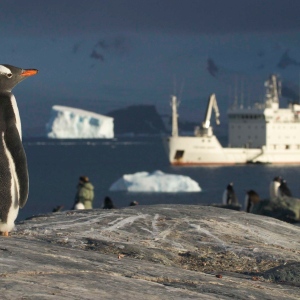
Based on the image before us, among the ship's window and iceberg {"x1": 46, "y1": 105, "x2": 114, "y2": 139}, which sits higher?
iceberg {"x1": 46, "y1": 105, "x2": 114, "y2": 139}

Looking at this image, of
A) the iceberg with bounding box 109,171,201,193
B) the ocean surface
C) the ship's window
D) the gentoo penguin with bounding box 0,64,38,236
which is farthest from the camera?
the ship's window

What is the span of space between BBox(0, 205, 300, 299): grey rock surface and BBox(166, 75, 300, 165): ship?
64053 mm

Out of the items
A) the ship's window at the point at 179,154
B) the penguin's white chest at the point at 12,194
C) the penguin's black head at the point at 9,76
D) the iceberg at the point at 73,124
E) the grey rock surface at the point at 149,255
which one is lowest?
the grey rock surface at the point at 149,255

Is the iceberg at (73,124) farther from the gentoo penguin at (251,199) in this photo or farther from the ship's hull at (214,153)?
the gentoo penguin at (251,199)

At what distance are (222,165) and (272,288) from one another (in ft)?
228

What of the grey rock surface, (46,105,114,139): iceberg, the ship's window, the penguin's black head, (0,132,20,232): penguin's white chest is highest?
(46,105,114,139): iceberg

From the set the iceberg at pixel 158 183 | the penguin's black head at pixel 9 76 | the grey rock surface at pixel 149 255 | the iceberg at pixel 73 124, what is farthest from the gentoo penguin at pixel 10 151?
the iceberg at pixel 73 124

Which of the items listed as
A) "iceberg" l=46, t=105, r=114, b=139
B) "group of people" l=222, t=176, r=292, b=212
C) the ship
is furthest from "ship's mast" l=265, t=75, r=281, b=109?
"group of people" l=222, t=176, r=292, b=212

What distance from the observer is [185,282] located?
4387 millimetres

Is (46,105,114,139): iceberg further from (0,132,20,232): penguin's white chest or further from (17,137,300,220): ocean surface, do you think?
(0,132,20,232): penguin's white chest

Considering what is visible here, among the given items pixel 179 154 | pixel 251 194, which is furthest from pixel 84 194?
pixel 179 154

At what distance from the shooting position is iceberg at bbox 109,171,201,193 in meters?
43.0

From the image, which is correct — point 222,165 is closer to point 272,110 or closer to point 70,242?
point 272,110

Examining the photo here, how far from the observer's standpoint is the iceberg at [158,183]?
43031 millimetres
